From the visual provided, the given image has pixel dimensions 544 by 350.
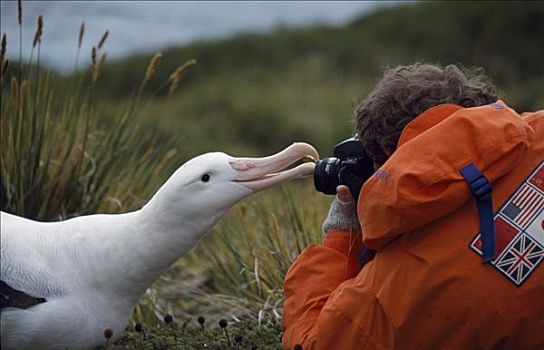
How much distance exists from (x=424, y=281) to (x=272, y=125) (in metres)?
6.69

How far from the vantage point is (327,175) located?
2.99m

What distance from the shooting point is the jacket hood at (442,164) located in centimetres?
249

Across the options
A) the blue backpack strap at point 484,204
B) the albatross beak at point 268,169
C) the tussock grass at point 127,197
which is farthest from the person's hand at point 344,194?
the tussock grass at point 127,197

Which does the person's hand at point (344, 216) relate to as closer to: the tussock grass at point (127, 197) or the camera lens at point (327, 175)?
the camera lens at point (327, 175)

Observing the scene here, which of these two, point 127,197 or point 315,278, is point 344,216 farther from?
point 127,197

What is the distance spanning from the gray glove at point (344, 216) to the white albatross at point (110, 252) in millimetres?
212

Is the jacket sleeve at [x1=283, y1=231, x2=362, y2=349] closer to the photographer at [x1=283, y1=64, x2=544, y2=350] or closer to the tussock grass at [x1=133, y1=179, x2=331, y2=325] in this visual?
the photographer at [x1=283, y1=64, x2=544, y2=350]

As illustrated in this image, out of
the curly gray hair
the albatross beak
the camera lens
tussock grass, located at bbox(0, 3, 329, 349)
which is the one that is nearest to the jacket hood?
the curly gray hair

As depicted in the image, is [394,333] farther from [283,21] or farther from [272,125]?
[283,21]

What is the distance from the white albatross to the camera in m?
2.99

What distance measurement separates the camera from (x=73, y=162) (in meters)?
4.52

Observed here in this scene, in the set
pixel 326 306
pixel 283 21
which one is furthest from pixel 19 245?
pixel 283 21

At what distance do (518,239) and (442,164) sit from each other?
0.29m

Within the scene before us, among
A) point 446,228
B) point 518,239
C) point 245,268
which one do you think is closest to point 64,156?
point 245,268
